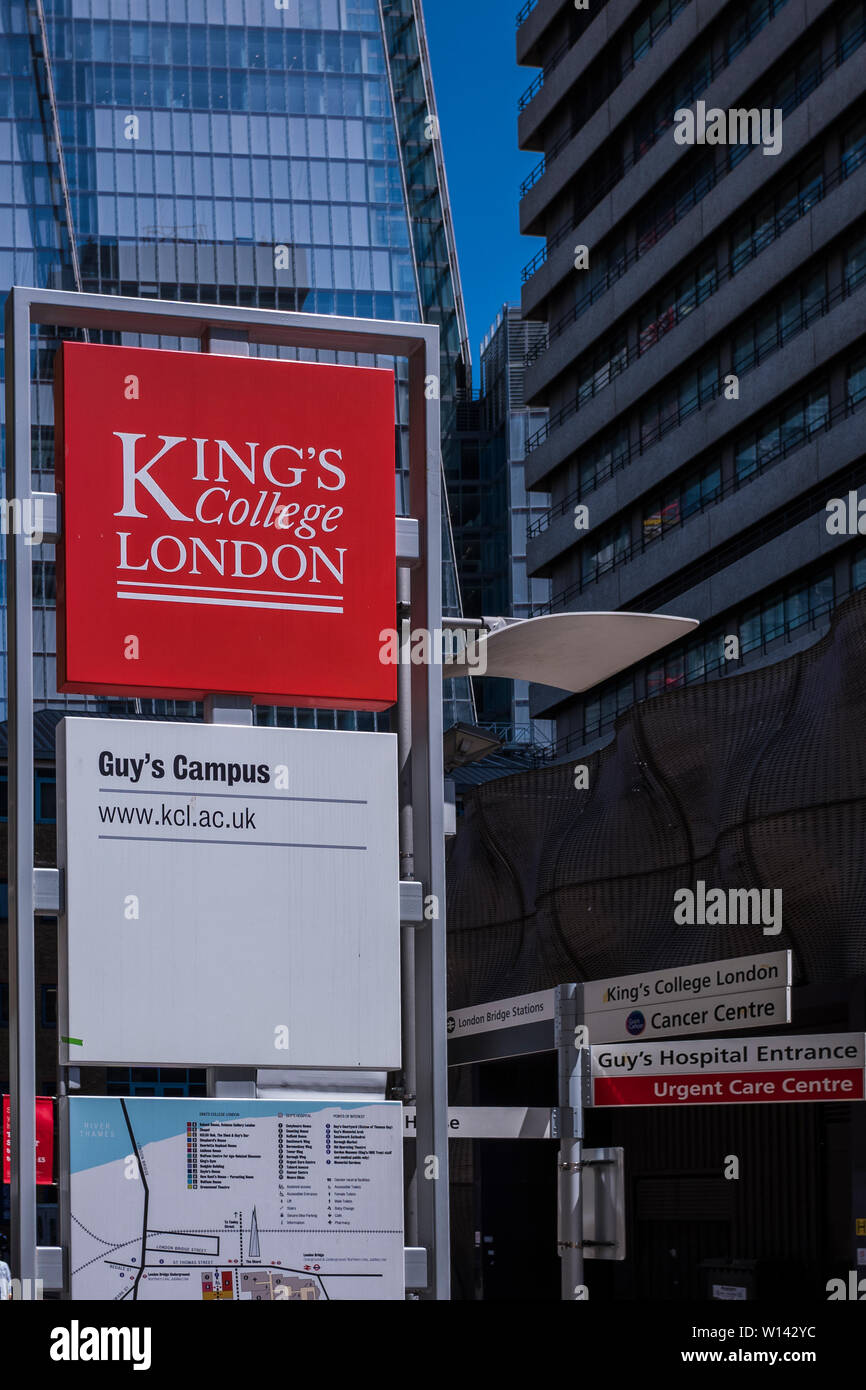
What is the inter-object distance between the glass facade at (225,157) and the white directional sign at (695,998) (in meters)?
98.8

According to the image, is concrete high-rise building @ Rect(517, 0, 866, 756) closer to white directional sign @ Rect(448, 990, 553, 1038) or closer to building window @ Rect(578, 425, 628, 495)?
building window @ Rect(578, 425, 628, 495)

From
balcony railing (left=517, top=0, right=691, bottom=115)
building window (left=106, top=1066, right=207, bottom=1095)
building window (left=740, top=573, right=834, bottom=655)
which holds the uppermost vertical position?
balcony railing (left=517, top=0, right=691, bottom=115)

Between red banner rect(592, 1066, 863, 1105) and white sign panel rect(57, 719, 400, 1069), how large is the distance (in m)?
3.62

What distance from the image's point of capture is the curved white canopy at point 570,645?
1221cm

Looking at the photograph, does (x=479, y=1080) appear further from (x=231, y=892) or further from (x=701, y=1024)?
(x=231, y=892)

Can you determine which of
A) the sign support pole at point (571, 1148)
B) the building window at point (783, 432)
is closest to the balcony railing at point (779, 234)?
the building window at point (783, 432)

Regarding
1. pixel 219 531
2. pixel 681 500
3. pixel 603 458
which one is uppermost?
pixel 603 458

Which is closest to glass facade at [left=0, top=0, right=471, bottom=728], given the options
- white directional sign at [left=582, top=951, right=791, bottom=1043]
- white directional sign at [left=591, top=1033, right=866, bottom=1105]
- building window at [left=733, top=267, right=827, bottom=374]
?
building window at [left=733, top=267, right=827, bottom=374]

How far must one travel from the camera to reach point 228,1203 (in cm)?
806

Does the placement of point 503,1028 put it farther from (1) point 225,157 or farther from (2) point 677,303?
(1) point 225,157

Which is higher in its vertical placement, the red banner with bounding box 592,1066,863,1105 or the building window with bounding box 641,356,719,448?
the building window with bounding box 641,356,719,448

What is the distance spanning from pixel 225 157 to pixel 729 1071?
109 meters

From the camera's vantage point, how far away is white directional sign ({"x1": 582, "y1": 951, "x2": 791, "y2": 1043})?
11719mm

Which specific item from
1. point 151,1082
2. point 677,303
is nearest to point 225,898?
point 677,303
